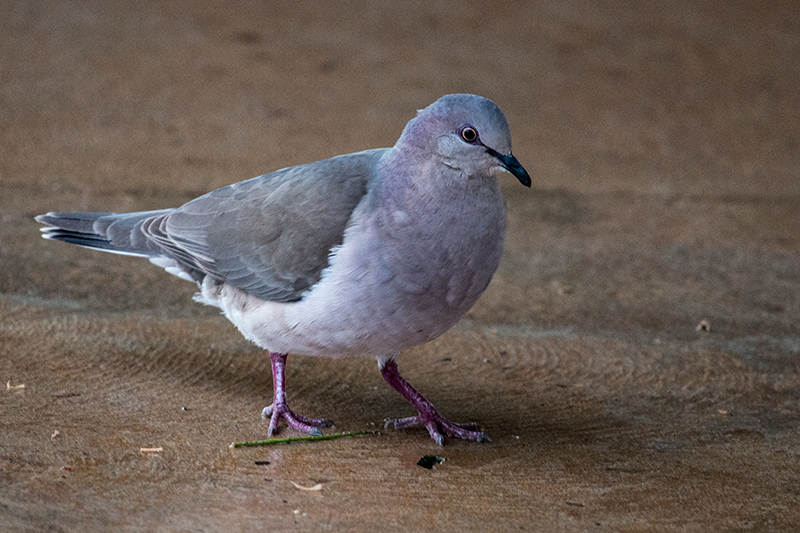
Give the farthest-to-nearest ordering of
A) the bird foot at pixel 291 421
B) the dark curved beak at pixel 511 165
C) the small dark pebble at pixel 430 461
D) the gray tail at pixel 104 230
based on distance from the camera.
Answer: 1. the gray tail at pixel 104 230
2. the bird foot at pixel 291 421
3. the small dark pebble at pixel 430 461
4. the dark curved beak at pixel 511 165

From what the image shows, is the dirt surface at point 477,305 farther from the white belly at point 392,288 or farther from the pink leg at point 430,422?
the white belly at point 392,288

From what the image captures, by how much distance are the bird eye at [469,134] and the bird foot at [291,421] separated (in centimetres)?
115

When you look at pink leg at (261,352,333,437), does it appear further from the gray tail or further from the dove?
the gray tail

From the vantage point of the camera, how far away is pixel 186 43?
22.6 ft

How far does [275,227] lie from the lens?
3137 mm

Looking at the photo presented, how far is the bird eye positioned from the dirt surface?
1.07 metres

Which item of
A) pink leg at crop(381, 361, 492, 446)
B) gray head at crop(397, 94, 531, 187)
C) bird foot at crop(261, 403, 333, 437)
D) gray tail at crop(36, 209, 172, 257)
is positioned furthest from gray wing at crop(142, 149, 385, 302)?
pink leg at crop(381, 361, 492, 446)

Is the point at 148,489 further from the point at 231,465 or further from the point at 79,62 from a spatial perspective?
the point at 79,62

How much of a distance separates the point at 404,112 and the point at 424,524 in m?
4.15

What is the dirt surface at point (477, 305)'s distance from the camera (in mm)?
2775

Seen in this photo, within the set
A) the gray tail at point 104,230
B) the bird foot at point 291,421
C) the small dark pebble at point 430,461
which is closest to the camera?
the small dark pebble at point 430,461

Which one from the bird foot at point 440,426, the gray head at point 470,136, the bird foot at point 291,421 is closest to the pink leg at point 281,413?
the bird foot at point 291,421

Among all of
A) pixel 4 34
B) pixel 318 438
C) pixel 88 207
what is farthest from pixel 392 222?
pixel 4 34

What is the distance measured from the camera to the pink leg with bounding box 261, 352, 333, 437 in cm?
315
